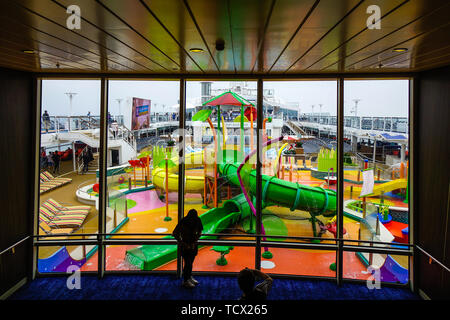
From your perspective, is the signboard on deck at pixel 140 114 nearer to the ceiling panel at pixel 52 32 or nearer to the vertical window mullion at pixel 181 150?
the vertical window mullion at pixel 181 150

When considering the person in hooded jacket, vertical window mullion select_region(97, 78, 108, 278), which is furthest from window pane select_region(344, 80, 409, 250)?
vertical window mullion select_region(97, 78, 108, 278)

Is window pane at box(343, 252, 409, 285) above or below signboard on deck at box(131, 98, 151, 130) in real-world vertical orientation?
below

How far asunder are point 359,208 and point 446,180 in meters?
1.31

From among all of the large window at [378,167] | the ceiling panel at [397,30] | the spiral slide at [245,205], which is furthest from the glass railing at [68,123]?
the large window at [378,167]

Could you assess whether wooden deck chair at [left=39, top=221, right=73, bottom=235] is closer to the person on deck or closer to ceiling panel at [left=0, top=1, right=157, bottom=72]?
ceiling panel at [left=0, top=1, right=157, bottom=72]

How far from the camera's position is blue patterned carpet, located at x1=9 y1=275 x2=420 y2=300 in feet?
15.0

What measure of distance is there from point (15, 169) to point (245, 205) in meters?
3.77

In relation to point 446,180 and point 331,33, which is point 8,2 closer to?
point 331,33

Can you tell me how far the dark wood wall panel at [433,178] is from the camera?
4074mm

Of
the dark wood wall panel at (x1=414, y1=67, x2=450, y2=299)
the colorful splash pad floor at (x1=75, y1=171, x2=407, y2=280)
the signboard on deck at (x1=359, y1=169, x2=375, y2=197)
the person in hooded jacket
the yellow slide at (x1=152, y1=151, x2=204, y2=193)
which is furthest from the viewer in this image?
the yellow slide at (x1=152, y1=151, x2=204, y2=193)

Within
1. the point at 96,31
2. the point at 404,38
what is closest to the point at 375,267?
the point at 404,38

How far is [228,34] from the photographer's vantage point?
262 centimetres

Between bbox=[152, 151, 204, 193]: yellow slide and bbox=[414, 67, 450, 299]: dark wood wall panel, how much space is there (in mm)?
3533

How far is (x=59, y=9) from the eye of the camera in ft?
6.75
